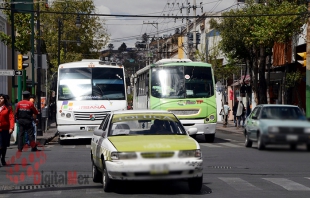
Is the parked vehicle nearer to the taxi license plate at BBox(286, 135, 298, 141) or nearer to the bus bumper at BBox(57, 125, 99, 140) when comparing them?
the taxi license plate at BBox(286, 135, 298, 141)

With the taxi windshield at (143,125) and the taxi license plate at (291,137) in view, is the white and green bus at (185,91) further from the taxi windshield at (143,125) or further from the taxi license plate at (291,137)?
the taxi license plate at (291,137)

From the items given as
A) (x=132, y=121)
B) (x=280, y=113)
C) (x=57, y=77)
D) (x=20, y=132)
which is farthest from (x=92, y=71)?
(x=280, y=113)

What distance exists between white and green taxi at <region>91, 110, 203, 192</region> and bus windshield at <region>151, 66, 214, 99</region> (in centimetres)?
1343

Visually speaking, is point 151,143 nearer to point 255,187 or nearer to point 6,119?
point 255,187

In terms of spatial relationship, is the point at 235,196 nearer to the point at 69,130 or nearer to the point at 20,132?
the point at 20,132

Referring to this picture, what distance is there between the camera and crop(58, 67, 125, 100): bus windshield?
84.0ft

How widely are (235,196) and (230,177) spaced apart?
9.89 feet

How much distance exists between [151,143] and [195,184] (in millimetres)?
1348

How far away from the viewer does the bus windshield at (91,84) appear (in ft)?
84.0

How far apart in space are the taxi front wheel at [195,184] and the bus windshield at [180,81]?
46.3 feet

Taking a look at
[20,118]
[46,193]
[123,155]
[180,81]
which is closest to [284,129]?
[123,155]

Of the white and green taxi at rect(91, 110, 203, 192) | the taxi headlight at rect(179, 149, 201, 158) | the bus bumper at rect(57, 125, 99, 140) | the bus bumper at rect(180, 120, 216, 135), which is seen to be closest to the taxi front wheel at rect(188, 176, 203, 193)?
the white and green taxi at rect(91, 110, 203, 192)

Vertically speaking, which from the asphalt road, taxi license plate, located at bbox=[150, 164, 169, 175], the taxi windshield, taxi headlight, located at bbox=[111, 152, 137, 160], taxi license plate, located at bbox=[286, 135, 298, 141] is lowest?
the asphalt road

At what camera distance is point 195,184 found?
34.0 feet
